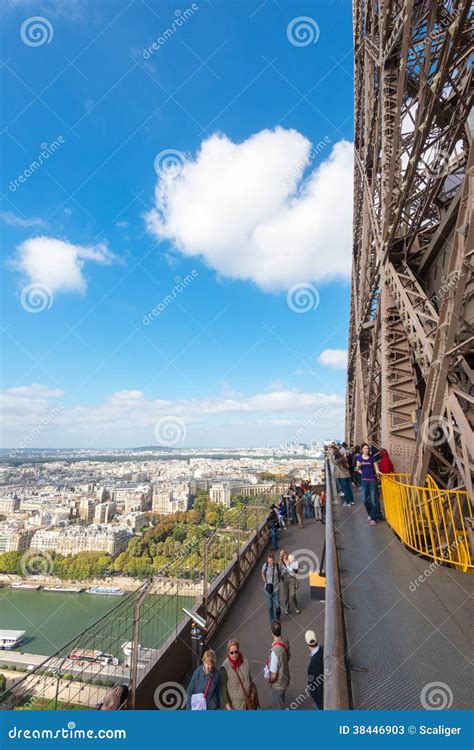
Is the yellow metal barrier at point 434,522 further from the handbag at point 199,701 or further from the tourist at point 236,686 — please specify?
the handbag at point 199,701

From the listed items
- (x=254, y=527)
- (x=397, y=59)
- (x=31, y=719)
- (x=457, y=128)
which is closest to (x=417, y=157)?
(x=457, y=128)

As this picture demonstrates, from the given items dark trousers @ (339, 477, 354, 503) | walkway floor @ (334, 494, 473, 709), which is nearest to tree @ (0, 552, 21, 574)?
dark trousers @ (339, 477, 354, 503)

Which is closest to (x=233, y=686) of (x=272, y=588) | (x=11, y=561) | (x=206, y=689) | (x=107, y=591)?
(x=206, y=689)

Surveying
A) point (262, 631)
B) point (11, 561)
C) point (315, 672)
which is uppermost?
point (315, 672)

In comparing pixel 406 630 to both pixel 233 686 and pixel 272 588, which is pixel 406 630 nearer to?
pixel 233 686

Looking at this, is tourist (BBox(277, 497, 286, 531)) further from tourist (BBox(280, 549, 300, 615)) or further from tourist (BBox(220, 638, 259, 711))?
tourist (BBox(220, 638, 259, 711))

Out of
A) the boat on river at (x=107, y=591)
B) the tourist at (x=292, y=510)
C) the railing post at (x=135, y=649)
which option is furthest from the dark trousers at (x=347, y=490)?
the boat on river at (x=107, y=591)
